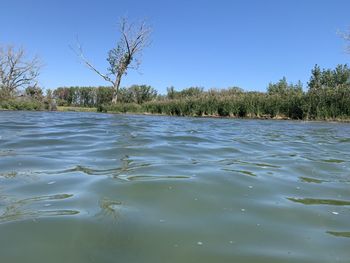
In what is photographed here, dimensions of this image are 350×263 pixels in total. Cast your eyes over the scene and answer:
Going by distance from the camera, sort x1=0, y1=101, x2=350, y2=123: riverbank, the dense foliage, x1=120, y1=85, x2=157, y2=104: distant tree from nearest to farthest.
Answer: the dense foliage, x1=0, y1=101, x2=350, y2=123: riverbank, x1=120, y1=85, x2=157, y2=104: distant tree

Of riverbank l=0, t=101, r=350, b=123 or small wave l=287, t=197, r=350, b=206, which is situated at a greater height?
riverbank l=0, t=101, r=350, b=123

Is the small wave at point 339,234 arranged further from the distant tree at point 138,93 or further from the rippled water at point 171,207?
the distant tree at point 138,93

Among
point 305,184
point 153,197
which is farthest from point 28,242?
point 305,184

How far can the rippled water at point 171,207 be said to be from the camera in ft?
8.93

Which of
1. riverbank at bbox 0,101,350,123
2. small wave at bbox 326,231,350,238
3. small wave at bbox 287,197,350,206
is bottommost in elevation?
small wave at bbox 326,231,350,238

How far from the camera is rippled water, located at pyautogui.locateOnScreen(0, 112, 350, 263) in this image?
2.72 m

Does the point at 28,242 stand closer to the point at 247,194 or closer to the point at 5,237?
the point at 5,237

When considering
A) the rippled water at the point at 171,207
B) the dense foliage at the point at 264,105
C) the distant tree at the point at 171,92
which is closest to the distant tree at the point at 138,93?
the distant tree at the point at 171,92

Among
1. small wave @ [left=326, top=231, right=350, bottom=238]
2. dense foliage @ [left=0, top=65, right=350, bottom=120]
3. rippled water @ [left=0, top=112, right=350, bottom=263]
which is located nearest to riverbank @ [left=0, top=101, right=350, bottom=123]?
dense foliage @ [left=0, top=65, right=350, bottom=120]

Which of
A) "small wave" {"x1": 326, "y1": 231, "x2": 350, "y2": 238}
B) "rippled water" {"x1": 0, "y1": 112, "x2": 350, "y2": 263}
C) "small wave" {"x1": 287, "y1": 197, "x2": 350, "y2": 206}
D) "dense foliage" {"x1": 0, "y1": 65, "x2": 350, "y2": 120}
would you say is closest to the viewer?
"rippled water" {"x1": 0, "y1": 112, "x2": 350, "y2": 263}

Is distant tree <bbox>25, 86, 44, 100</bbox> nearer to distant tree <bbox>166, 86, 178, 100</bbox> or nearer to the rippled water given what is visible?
distant tree <bbox>166, 86, 178, 100</bbox>

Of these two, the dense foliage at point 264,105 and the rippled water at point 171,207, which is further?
the dense foliage at point 264,105

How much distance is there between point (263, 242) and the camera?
2908 millimetres

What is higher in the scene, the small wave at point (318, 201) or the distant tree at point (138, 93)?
the distant tree at point (138, 93)
